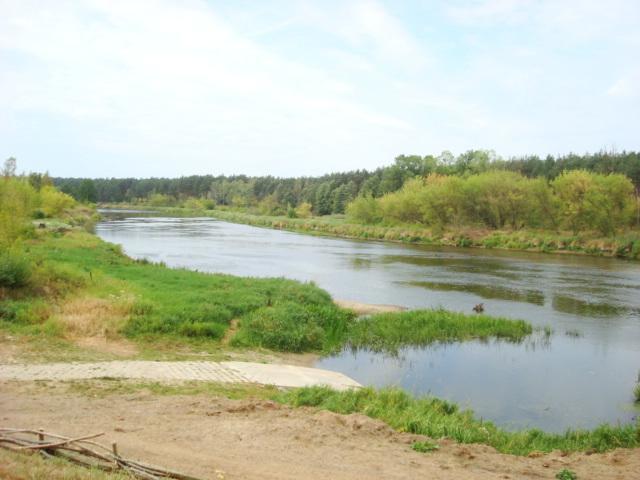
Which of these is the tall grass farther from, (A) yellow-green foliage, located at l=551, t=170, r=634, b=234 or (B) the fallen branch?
(A) yellow-green foliage, located at l=551, t=170, r=634, b=234

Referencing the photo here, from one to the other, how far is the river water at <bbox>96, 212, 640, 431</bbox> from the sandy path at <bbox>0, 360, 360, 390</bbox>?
1.92m

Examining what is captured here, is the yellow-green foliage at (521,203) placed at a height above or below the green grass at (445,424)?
above

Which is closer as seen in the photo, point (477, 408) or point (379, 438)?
point (379, 438)

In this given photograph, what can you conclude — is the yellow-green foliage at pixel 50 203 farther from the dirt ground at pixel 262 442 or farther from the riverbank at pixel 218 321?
the dirt ground at pixel 262 442

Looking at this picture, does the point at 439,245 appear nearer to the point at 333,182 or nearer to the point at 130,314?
the point at 130,314

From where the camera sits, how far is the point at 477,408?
11.9 metres

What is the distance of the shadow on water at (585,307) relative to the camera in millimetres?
22469

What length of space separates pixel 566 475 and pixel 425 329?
11.1 metres

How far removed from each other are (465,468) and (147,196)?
179471 mm

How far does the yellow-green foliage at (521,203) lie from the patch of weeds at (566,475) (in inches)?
1826

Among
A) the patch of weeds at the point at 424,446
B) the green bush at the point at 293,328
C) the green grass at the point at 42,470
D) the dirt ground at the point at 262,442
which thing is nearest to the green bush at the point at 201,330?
the green bush at the point at 293,328

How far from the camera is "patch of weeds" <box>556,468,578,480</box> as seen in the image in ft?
22.9

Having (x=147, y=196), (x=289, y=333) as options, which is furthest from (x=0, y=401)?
(x=147, y=196)

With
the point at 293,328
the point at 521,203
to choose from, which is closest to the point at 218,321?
the point at 293,328
